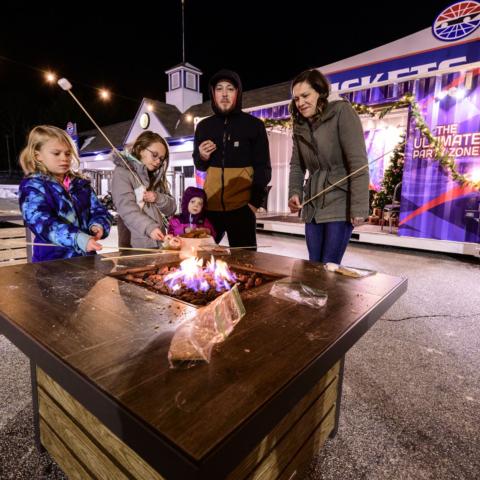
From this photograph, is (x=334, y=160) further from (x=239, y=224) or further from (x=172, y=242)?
(x=172, y=242)

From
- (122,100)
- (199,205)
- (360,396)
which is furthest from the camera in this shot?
(122,100)

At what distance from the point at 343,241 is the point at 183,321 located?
67.5 inches

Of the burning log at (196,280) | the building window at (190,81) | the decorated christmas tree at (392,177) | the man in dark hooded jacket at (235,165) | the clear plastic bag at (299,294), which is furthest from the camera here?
the building window at (190,81)

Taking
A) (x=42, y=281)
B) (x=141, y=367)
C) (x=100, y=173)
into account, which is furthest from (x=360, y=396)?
(x=100, y=173)

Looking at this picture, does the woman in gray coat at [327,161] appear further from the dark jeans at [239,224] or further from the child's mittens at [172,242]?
the child's mittens at [172,242]

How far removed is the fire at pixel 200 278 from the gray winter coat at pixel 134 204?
3.22 ft

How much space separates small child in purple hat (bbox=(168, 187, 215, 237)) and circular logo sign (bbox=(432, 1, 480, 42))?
284 inches

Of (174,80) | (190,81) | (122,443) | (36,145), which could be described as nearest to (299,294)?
(122,443)

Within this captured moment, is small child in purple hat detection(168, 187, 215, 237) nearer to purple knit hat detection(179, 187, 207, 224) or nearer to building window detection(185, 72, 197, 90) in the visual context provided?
purple knit hat detection(179, 187, 207, 224)

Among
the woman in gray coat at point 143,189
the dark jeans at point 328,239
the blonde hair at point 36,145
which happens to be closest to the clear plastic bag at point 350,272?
the dark jeans at point 328,239

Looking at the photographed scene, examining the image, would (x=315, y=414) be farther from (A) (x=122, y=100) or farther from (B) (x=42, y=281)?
(A) (x=122, y=100)

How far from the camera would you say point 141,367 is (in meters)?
0.83

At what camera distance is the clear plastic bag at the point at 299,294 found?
4.28ft

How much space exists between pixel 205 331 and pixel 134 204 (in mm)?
1957
